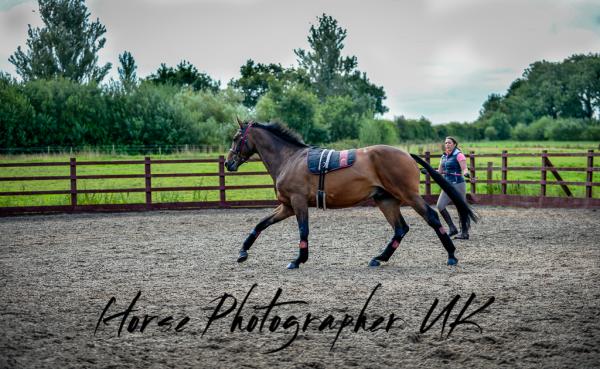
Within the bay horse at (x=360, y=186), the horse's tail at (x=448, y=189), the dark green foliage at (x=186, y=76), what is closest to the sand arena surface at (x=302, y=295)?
the bay horse at (x=360, y=186)

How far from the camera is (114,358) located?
414 cm

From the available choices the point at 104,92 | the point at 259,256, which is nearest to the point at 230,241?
the point at 259,256

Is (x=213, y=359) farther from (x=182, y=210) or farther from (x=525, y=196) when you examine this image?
(x=525, y=196)

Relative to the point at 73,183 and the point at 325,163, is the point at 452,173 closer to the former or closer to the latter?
the point at 325,163

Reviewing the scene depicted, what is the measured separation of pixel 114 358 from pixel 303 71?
53.4m

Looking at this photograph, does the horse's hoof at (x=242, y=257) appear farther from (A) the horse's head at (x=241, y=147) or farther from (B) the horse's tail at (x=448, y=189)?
(B) the horse's tail at (x=448, y=189)

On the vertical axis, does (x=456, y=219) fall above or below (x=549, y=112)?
below

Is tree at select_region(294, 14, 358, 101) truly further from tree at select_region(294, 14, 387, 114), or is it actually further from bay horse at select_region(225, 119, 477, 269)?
bay horse at select_region(225, 119, 477, 269)

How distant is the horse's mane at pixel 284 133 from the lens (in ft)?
26.0

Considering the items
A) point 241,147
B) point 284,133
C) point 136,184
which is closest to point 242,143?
point 241,147

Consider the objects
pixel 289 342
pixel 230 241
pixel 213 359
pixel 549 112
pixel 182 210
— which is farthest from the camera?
pixel 549 112

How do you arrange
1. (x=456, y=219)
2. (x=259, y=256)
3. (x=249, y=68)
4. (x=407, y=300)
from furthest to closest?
(x=249, y=68)
(x=456, y=219)
(x=259, y=256)
(x=407, y=300)

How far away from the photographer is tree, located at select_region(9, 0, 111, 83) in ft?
139

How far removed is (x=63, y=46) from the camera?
140 feet
